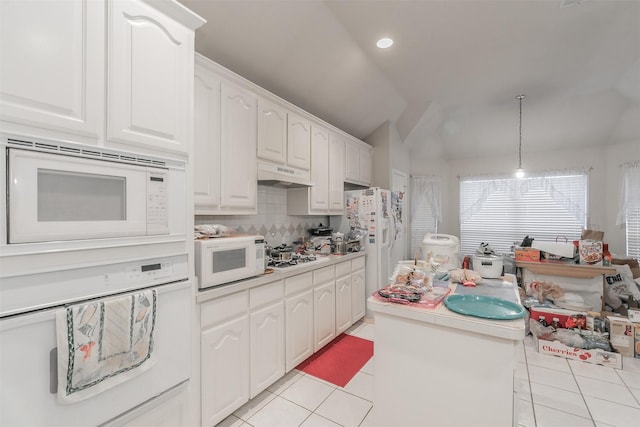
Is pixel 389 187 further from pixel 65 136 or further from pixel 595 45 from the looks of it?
pixel 65 136

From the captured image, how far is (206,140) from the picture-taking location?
1.89 meters

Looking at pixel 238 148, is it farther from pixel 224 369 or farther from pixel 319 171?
pixel 224 369

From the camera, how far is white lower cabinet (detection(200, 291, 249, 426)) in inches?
63.9

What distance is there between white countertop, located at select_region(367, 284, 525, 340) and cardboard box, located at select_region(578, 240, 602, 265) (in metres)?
2.66

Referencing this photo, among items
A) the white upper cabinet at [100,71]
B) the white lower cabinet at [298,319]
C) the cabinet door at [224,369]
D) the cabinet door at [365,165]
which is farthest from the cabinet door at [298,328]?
the cabinet door at [365,165]

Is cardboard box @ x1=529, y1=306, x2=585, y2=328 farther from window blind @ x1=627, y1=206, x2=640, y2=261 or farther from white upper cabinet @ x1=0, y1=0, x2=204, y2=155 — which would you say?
white upper cabinet @ x1=0, y1=0, x2=204, y2=155

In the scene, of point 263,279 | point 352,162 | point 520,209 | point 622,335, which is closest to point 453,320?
point 263,279

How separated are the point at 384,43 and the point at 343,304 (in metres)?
2.74

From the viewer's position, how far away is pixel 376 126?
4.16 m

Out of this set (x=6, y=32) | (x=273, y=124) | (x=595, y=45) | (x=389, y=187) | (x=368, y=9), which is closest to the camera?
(x=6, y=32)

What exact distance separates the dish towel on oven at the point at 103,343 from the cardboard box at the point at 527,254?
3818 millimetres

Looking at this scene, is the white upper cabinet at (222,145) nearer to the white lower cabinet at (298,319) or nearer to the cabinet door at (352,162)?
the white lower cabinet at (298,319)

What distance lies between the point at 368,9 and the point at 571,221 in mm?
4747

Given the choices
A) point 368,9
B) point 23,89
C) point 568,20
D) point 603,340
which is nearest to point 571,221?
point 603,340
